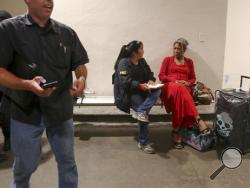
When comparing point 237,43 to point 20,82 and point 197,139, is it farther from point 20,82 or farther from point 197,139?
point 20,82

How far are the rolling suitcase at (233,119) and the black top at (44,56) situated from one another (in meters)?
1.87

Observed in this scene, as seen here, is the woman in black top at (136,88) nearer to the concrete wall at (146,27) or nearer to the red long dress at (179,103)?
the red long dress at (179,103)

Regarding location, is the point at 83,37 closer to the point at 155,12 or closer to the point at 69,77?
the point at 155,12

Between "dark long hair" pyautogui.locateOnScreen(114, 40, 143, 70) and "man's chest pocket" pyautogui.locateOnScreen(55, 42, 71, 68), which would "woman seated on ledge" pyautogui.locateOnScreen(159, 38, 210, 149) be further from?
"man's chest pocket" pyautogui.locateOnScreen(55, 42, 71, 68)

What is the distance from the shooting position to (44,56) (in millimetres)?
1715

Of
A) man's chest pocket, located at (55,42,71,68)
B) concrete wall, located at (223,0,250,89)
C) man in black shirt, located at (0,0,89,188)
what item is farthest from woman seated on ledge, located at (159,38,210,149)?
man's chest pocket, located at (55,42,71,68)

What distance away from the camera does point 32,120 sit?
1.79 metres

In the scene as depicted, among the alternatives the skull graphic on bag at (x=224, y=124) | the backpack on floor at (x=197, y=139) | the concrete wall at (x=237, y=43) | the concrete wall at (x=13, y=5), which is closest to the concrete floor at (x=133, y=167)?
the backpack on floor at (x=197, y=139)

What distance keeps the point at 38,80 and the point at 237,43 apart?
10.9ft

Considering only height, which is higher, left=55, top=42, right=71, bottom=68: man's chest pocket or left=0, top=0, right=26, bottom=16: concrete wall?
left=0, top=0, right=26, bottom=16: concrete wall

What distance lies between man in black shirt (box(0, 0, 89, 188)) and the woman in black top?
1.50 meters

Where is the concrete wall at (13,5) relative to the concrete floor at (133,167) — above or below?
above

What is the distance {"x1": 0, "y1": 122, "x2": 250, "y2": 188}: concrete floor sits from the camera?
9.00 ft

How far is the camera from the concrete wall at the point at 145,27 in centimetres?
418
